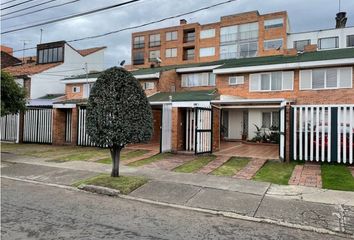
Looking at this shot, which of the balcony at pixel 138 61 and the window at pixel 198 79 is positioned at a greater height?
the balcony at pixel 138 61

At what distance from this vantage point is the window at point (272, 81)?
20.2m

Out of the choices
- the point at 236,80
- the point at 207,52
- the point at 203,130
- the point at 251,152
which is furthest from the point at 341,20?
the point at 203,130

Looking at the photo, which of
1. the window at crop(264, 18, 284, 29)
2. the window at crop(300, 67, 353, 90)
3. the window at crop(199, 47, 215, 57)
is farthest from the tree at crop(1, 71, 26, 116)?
the window at crop(264, 18, 284, 29)

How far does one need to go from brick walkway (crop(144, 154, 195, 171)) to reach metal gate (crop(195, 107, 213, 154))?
0.69m

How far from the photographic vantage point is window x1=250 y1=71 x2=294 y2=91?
2017cm


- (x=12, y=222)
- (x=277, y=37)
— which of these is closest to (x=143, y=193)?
(x=12, y=222)

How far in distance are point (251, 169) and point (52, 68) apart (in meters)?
24.8

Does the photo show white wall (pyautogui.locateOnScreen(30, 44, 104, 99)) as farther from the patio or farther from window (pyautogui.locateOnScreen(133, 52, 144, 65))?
window (pyautogui.locateOnScreen(133, 52, 144, 65))

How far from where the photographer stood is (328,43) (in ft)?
130

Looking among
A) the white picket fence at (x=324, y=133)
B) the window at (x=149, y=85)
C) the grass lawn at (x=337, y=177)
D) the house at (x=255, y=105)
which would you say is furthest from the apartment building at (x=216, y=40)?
the grass lawn at (x=337, y=177)

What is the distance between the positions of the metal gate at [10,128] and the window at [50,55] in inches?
402

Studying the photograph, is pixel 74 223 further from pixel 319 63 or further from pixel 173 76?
pixel 173 76

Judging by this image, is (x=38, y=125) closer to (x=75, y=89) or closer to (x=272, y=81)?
(x=75, y=89)

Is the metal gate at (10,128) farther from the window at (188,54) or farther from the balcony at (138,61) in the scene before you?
the balcony at (138,61)
